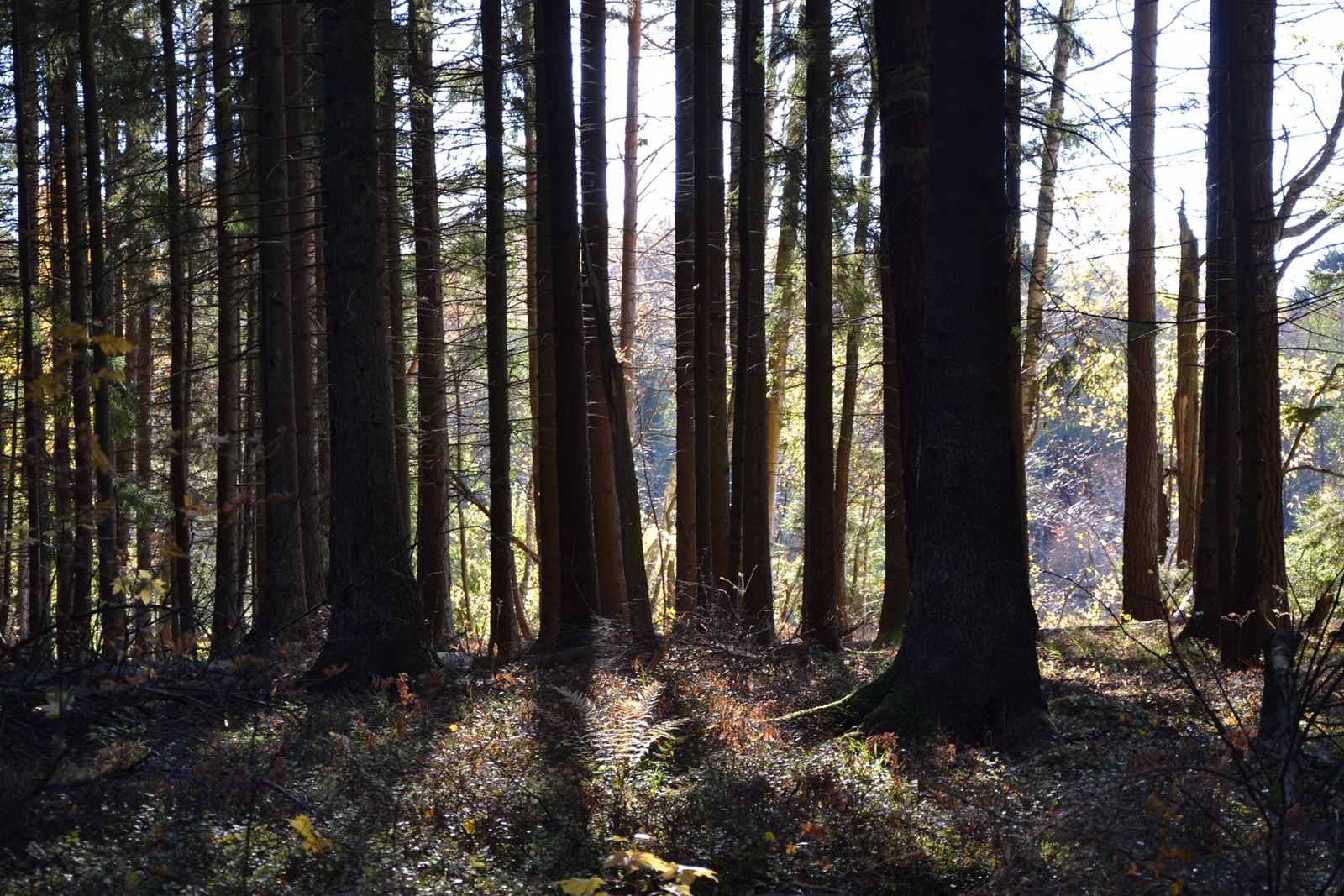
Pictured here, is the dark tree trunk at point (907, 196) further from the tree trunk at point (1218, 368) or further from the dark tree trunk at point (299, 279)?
the dark tree trunk at point (299, 279)

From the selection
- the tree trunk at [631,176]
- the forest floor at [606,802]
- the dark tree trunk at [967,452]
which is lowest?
the forest floor at [606,802]

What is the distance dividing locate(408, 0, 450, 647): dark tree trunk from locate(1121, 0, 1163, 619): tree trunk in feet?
32.3

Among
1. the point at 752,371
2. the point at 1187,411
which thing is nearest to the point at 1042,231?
the point at 1187,411

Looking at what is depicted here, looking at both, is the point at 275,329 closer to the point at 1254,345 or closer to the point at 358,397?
the point at 358,397

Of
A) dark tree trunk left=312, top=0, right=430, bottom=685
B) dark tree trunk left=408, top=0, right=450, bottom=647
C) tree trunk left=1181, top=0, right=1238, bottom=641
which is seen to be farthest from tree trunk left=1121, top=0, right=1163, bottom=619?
dark tree trunk left=312, top=0, right=430, bottom=685

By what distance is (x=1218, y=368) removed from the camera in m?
10.3

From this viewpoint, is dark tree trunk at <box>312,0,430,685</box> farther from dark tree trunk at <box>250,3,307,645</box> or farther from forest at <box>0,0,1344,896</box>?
dark tree trunk at <box>250,3,307,645</box>

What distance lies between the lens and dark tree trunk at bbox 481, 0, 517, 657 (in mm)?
12609

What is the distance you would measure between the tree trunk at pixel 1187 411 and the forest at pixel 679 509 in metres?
0.16

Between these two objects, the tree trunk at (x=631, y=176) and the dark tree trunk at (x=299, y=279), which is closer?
the dark tree trunk at (x=299, y=279)

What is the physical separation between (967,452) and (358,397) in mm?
5004

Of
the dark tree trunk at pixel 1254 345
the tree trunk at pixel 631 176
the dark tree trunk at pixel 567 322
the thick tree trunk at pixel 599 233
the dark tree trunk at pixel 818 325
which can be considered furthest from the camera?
the tree trunk at pixel 631 176

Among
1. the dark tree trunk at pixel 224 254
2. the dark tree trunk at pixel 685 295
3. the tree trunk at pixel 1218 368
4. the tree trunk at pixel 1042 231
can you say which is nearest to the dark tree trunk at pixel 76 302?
the dark tree trunk at pixel 224 254

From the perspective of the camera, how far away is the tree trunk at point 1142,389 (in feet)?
49.6
